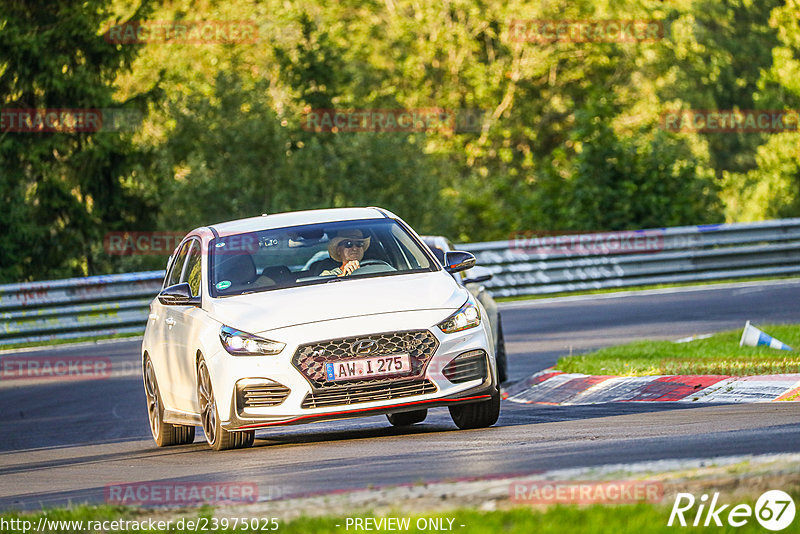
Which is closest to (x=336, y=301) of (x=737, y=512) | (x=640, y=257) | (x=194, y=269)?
(x=194, y=269)

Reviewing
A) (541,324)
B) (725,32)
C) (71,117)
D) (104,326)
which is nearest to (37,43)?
(71,117)

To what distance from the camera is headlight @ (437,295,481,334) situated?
32.2ft

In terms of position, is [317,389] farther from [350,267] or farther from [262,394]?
[350,267]

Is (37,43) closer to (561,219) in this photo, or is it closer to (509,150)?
(561,219)

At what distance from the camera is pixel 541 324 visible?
21.5m

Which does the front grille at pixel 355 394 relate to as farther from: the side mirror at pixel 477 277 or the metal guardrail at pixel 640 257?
the metal guardrail at pixel 640 257

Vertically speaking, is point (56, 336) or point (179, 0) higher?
point (179, 0)

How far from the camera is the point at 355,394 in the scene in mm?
9617

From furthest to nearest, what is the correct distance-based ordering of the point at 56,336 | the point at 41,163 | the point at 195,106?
the point at 195,106 → the point at 41,163 → the point at 56,336

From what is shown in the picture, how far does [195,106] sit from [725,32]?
1289 inches

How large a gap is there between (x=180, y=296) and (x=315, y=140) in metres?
26.5

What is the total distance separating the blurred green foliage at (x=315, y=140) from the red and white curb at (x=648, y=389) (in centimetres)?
1908

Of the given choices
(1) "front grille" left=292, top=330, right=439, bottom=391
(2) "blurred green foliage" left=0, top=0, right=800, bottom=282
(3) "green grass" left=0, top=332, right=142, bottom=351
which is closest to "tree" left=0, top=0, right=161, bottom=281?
(2) "blurred green foliage" left=0, top=0, right=800, bottom=282

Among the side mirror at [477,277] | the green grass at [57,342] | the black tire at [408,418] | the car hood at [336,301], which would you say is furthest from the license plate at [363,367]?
the green grass at [57,342]
